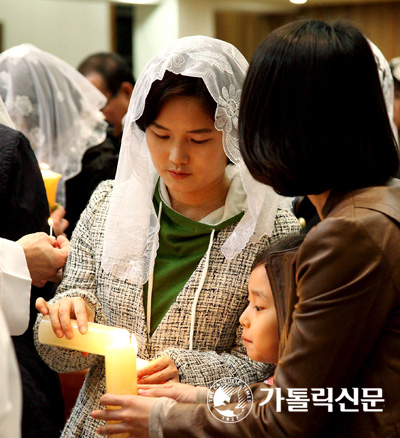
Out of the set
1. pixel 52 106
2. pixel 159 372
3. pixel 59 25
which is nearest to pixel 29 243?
pixel 159 372

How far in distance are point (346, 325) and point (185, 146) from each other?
844 millimetres

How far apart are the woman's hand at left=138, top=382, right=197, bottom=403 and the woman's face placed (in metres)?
0.59

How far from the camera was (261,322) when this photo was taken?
1.76 meters

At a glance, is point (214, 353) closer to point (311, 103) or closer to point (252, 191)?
point (252, 191)

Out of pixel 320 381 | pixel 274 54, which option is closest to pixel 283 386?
pixel 320 381

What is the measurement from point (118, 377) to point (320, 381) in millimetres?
475

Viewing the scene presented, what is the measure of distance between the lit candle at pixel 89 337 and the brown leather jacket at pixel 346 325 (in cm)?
40

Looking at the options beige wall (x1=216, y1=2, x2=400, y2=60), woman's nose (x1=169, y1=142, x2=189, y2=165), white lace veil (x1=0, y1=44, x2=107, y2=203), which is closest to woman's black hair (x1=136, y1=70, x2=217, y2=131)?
woman's nose (x1=169, y1=142, x2=189, y2=165)

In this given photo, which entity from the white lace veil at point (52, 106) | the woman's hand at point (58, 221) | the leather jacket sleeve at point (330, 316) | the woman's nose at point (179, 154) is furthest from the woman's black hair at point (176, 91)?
the white lace veil at point (52, 106)

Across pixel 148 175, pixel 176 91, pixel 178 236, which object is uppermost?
pixel 176 91

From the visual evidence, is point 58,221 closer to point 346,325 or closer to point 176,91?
point 176,91

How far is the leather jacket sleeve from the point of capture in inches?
50.5

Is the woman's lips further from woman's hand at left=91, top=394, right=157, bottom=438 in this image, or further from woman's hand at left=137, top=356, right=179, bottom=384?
woman's hand at left=91, top=394, right=157, bottom=438

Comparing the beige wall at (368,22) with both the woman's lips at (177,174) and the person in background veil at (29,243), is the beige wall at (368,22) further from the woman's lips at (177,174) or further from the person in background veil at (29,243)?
the woman's lips at (177,174)
